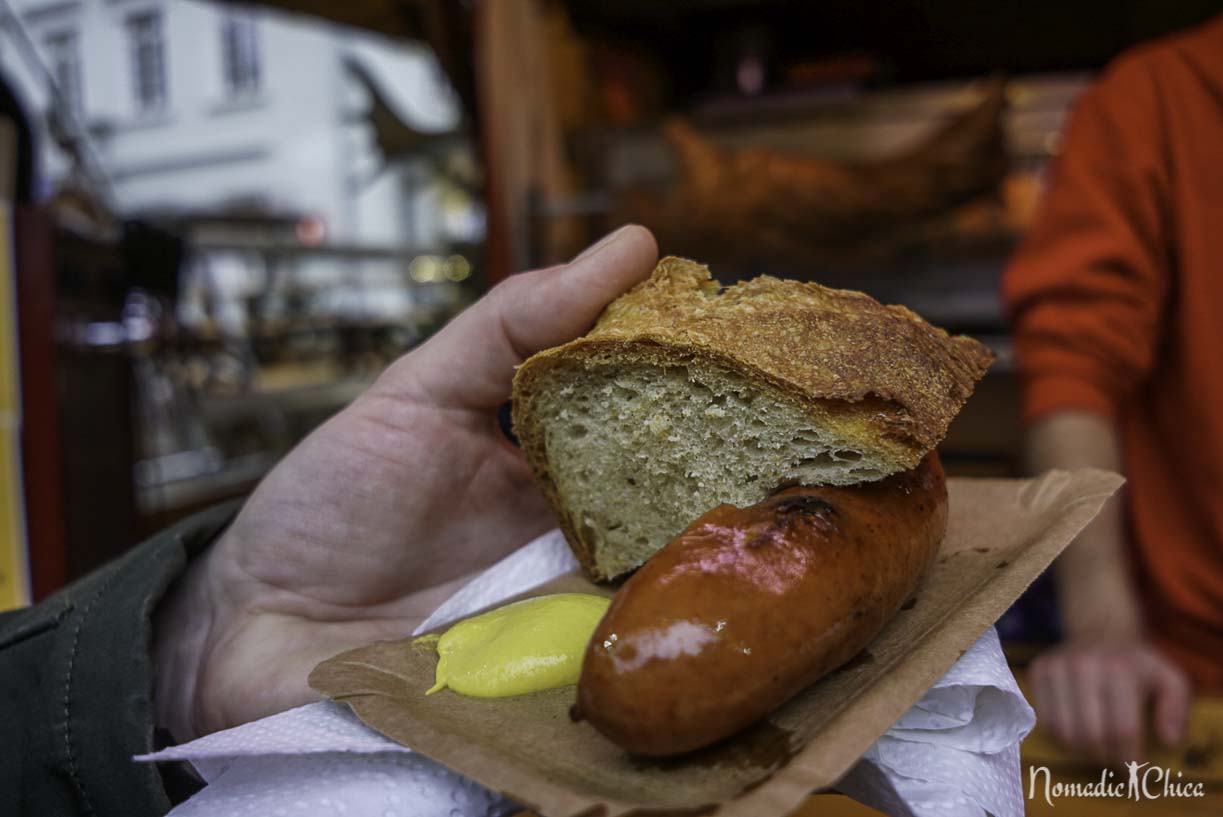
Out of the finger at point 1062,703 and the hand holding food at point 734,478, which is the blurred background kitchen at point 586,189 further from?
the hand holding food at point 734,478

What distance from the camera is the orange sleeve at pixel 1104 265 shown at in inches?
117

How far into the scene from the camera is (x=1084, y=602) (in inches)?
113

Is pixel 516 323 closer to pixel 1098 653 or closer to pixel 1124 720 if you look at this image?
pixel 1124 720

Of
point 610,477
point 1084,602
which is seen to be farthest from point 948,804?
point 1084,602

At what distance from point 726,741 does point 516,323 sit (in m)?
0.99

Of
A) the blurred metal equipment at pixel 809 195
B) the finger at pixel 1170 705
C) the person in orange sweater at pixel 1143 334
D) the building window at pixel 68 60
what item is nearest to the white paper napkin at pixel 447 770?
the finger at pixel 1170 705

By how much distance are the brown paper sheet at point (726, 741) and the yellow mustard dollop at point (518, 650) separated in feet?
0.08

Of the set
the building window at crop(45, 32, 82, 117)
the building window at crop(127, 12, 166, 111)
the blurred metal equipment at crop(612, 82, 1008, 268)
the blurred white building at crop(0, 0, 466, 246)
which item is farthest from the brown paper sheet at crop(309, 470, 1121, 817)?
the building window at crop(127, 12, 166, 111)

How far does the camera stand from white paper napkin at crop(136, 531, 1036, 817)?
4.04 feet

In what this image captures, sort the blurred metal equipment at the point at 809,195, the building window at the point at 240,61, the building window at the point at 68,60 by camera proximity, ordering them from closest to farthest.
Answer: the blurred metal equipment at the point at 809,195, the building window at the point at 68,60, the building window at the point at 240,61

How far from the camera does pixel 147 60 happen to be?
61.7 ft

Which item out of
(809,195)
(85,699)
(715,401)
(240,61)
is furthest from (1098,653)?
(240,61)

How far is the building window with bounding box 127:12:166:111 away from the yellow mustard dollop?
791 inches

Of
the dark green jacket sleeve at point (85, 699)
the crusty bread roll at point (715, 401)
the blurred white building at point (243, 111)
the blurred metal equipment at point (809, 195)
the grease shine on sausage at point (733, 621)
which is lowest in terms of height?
the dark green jacket sleeve at point (85, 699)
